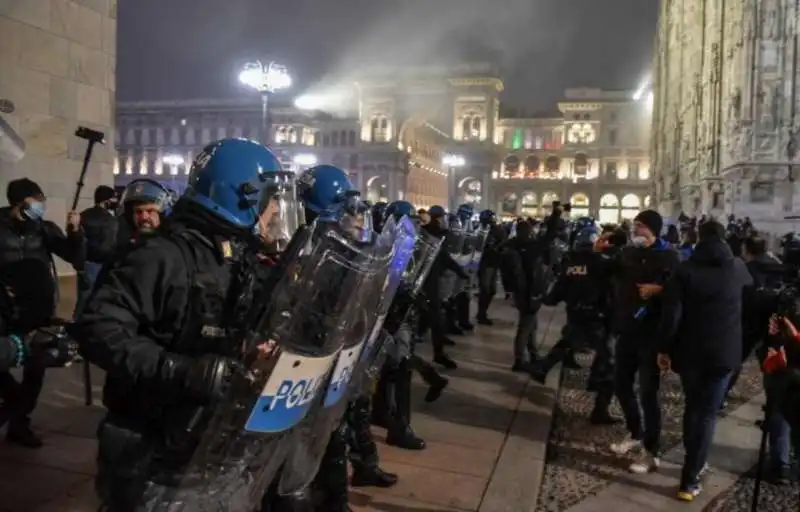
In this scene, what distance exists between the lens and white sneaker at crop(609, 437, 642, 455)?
5.56 metres

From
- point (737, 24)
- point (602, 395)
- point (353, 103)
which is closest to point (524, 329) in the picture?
point (602, 395)

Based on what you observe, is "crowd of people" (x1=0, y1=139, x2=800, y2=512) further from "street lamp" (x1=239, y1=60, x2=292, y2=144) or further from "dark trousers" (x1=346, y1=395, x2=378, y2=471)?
"street lamp" (x1=239, y1=60, x2=292, y2=144)

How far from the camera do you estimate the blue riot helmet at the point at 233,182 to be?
2.36 metres

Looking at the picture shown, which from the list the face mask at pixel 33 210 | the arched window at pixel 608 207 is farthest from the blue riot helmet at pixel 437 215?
the arched window at pixel 608 207

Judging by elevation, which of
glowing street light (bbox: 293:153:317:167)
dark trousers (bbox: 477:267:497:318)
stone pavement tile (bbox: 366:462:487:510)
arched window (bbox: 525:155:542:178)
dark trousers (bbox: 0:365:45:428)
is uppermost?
arched window (bbox: 525:155:542:178)

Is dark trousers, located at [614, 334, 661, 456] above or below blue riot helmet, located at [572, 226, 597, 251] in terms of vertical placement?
below

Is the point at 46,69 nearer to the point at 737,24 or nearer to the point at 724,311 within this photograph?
the point at 724,311

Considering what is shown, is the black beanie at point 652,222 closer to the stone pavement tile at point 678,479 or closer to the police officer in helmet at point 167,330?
the stone pavement tile at point 678,479

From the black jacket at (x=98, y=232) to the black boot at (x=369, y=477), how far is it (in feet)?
11.7

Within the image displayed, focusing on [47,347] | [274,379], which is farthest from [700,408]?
[47,347]

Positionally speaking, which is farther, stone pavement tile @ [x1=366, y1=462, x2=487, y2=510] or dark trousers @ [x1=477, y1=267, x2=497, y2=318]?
dark trousers @ [x1=477, y1=267, x2=497, y2=318]

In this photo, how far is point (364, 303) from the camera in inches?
89.9

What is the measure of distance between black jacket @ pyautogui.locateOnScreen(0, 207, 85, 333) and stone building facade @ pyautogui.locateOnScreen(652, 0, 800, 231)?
23.1 metres

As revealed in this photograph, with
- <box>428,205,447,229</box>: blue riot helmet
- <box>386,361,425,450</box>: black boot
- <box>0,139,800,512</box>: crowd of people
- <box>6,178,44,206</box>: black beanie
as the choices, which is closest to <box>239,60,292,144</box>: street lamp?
<box>428,205,447,229</box>: blue riot helmet
